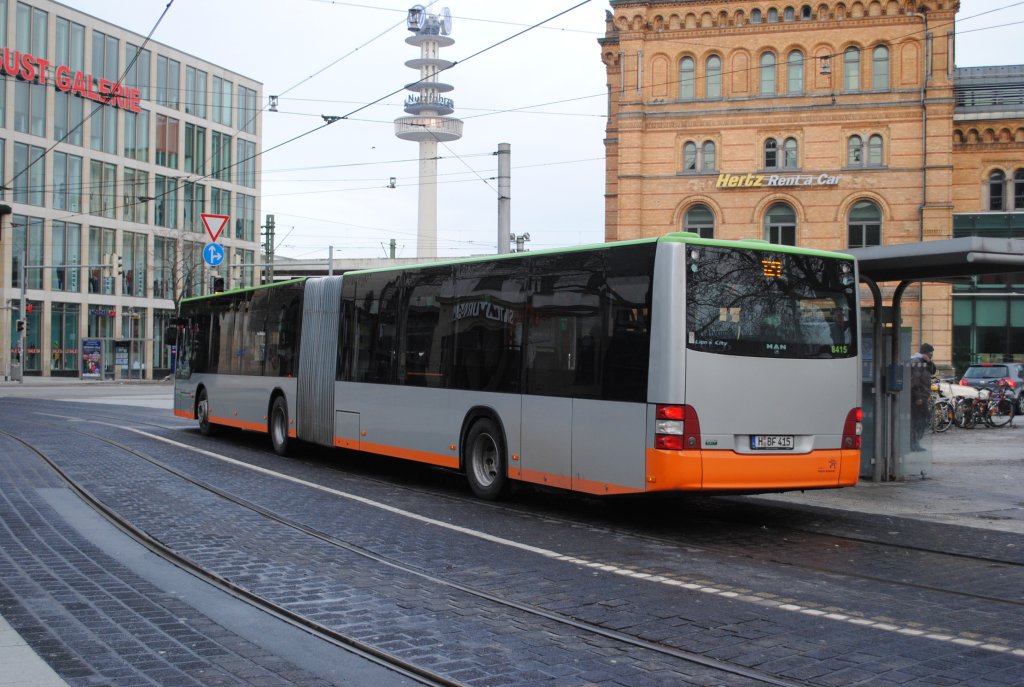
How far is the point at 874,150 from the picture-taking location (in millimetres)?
51000

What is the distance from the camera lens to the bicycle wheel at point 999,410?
27.3m

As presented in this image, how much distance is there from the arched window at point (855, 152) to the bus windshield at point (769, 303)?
139ft

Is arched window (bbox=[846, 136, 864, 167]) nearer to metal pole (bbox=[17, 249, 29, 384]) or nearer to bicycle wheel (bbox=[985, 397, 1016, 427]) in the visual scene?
bicycle wheel (bbox=[985, 397, 1016, 427])

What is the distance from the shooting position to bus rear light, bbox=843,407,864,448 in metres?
10.9

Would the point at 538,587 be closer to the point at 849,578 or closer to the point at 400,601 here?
the point at 400,601

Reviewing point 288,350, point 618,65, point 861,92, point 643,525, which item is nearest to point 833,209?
point 861,92

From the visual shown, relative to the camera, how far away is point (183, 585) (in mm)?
7762

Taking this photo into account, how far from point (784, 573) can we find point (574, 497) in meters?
5.32

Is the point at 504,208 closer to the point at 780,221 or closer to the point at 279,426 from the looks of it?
the point at 279,426

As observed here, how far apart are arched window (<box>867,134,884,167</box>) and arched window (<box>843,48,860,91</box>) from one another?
2.40 meters

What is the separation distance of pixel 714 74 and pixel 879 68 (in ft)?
24.6

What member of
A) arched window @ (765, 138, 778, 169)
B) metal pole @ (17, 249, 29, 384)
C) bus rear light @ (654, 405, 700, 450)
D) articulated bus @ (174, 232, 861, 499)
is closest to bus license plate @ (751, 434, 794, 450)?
articulated bus @ (174, 232, 861, 499)

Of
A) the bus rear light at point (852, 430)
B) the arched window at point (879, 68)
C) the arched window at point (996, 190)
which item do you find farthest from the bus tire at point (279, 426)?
the arched window at point (996, 190)

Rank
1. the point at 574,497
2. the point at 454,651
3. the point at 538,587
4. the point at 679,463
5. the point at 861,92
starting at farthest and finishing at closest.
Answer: the point at 861,92 < the point at 574,497 < the point at 679,463 < the point at 538,587 < the point at 454,651
